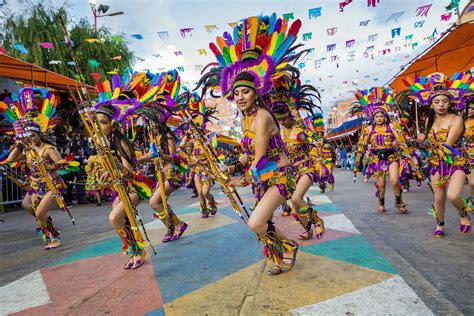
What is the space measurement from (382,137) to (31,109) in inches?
254

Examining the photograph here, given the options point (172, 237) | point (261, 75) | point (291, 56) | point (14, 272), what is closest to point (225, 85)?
point (261, 75)

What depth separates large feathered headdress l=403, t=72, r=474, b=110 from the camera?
4359mm

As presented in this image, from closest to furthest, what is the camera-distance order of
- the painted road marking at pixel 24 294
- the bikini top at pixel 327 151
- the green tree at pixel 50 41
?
the painted road marking at pixel 24 294 → the bikini top at pixel 327 151 → the green tree at pixel 50 41

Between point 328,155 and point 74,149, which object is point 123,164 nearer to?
point 328,155

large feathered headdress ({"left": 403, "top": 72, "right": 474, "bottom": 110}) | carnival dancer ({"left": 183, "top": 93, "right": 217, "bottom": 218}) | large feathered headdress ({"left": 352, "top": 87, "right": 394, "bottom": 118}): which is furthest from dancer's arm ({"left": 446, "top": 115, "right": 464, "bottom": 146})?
carnival dancer ({"left": 183, "top": 93, "right": 217, "bottom": 218})

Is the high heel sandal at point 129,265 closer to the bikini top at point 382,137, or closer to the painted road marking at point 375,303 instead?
the painted road marking at point 375,303

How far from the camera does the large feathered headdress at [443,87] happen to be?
14.3ft

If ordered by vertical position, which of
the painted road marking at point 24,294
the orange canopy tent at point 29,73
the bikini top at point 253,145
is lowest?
the painted road marking at point 24,294

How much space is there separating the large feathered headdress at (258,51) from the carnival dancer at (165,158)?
145 cm

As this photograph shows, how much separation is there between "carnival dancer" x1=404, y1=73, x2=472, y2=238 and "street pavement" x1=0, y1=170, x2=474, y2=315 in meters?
0.42

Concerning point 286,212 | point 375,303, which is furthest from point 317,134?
point 375,303

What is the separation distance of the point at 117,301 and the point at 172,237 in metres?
2.13

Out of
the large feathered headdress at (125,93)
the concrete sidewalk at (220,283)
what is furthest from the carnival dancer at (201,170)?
the large feathered headdress at (125,93)

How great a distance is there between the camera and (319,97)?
187 inches
